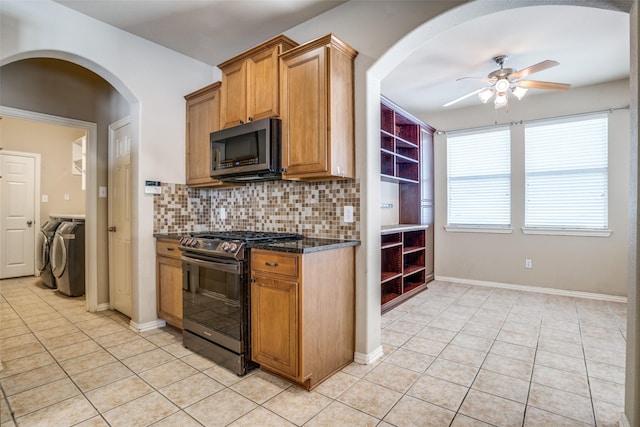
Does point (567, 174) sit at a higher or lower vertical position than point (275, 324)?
higher

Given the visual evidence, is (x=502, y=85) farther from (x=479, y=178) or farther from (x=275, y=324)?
(x=275, y=324)

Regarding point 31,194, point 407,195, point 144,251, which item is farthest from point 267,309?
point 31,194

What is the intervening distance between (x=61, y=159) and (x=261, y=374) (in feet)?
18.7

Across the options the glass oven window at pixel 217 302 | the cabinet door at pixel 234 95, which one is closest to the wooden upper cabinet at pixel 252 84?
the cabinet door at pixel 234 95

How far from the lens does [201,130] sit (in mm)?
3246

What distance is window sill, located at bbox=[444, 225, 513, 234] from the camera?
4.70 metres

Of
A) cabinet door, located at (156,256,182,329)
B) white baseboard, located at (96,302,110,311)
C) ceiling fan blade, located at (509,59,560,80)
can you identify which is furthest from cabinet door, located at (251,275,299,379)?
ceiling fan blade, located at (509,59,560,80)

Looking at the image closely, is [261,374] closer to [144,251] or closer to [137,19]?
[144,251]

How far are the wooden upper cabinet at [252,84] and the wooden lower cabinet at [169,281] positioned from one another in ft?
4.12

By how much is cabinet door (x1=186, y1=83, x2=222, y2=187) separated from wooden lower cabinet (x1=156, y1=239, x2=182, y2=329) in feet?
2.39

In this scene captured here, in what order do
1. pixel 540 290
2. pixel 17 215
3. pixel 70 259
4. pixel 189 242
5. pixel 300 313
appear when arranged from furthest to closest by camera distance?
pixel 17 215 → pixel 540 290 → pixel 70 259 → pixel 189 242 → pixel 300 313

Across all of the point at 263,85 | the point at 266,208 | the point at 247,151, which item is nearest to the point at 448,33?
the point at 263,85

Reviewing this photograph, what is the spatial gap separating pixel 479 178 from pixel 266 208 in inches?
139

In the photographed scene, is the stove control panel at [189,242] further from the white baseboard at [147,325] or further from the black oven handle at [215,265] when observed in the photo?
the white baseboard at [147,325]
